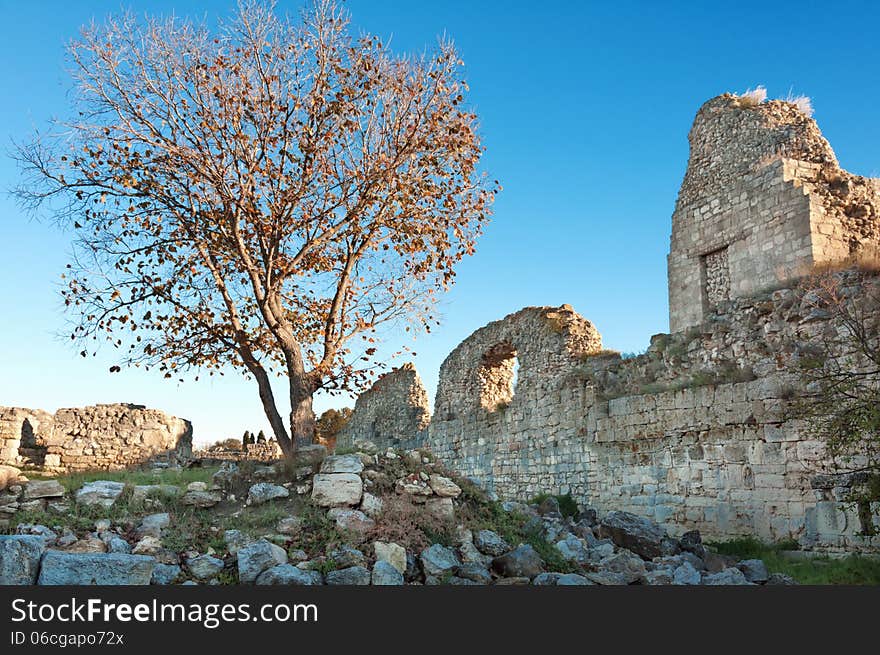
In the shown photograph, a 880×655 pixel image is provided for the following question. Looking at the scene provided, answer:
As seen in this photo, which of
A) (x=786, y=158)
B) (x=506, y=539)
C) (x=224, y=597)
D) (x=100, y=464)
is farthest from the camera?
(x=100, y=464)

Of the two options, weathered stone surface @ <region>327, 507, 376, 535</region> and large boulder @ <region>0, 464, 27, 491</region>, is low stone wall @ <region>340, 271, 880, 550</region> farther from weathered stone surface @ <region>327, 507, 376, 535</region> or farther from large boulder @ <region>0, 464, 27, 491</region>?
large boulder @ <region>0, 464, 27, 491</region>

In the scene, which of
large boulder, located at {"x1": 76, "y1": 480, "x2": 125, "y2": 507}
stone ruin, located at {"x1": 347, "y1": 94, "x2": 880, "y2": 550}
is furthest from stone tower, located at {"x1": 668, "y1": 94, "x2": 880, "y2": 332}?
large boulder, located at {"x1": 76, "y1": 480, "x2": 125, "y2": 507}

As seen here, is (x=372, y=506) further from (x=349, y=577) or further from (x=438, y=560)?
(x=349, y=577)

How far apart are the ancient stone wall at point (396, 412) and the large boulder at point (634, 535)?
13622 millimetres

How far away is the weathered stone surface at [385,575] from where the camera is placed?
716 cm

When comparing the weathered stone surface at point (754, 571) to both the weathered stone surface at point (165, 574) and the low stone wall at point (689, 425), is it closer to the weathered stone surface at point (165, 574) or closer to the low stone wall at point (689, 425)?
the low stone wall at point (689, 425)

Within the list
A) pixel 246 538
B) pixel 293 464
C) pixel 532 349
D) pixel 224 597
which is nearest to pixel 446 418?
pixel 532 349

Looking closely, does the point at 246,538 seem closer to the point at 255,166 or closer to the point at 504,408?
the point at 255,166

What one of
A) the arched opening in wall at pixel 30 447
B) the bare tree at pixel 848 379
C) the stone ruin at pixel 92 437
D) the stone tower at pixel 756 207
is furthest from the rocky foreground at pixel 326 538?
the arched opening in wall at pixel 30 447

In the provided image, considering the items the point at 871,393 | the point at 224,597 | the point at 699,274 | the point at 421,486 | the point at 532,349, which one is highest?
the point at 699,274

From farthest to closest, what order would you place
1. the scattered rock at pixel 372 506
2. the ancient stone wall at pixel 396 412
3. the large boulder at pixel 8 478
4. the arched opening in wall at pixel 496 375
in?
the ancient stone wall at pixel 396 412
the arched opening in wall at pixel 496 375
the large boulder at pixel 8 478
the scattered rock at pixel 372 506

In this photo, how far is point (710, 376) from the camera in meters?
12.2

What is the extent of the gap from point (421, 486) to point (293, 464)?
1611 mm

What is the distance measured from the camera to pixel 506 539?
8.78 m
